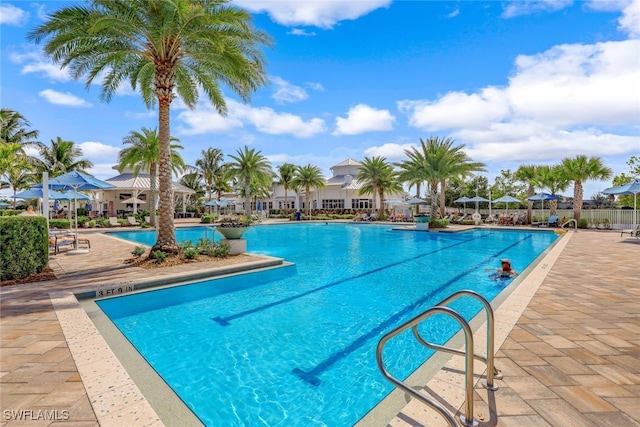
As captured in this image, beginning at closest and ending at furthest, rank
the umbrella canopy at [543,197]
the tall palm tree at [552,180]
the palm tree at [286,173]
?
the umbrella canopy at [543,197] → the tall palm tree at [552,180] → the palm tree at [286,173]

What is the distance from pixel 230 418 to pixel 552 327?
4.34m

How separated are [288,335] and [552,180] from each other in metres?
30.6

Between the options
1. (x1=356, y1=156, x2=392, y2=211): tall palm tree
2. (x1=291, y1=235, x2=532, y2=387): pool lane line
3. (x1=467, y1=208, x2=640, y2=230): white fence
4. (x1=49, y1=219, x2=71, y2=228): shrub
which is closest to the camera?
(x1=291, y1=235, x2=532, y2=387): pool lane line

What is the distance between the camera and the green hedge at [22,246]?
278 inches

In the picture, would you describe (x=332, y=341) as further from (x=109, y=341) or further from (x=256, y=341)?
(x=109, y=341)

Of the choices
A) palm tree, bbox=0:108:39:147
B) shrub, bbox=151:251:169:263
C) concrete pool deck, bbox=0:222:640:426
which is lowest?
concrete pool deck, bbox=0:222:640:426

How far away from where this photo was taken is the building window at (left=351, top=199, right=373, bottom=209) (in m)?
46.6

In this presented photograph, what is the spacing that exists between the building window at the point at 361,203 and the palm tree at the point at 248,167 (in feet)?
50.3

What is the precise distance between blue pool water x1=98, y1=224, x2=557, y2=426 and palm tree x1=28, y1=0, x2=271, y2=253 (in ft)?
14.4

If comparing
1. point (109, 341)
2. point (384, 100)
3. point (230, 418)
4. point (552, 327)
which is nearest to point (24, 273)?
point (109, 341)

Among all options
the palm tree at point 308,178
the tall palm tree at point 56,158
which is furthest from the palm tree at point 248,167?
the tall palm tree at point 56,158

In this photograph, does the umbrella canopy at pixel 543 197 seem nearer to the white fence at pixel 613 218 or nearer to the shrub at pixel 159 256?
the white fence at pixel 613 218

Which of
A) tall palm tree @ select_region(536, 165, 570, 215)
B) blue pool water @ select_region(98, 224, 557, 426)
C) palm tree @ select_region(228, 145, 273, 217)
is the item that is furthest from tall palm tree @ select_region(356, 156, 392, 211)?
blue pool water @ select_region(98, 224, 557, 426)

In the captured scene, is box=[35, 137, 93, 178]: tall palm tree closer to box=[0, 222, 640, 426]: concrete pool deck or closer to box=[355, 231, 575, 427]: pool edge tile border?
box=[0, 222, 640, 426]: concrete pool deck
